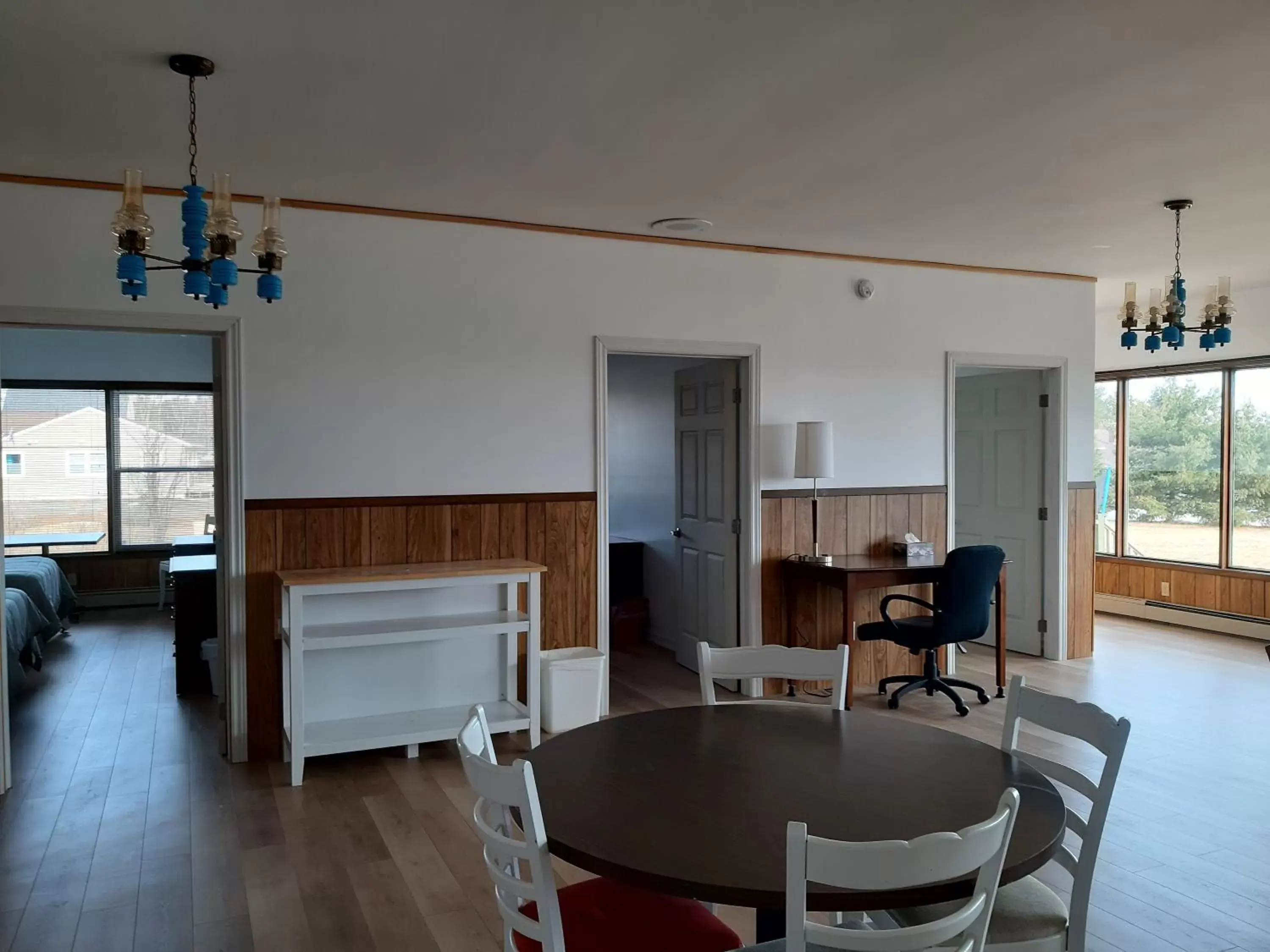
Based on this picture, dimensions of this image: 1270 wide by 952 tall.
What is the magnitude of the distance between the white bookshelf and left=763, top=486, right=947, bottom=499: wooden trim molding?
1.61 meters

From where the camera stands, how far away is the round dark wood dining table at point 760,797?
1648 mm

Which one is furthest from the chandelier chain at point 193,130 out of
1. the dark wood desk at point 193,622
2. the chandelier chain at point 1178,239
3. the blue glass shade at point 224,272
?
the chandelier chain at point 1178,239

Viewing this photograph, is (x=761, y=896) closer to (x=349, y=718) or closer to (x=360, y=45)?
(x=360, y=45)

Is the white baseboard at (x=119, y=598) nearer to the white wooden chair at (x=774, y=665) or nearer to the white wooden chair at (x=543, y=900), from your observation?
the white wooden chair at (x=774, y=665)

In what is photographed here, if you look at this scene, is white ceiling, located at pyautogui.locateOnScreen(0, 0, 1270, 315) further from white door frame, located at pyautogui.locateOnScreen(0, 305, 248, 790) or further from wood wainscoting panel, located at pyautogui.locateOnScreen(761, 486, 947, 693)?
wood wainscoting panel, located at pyautogui.locateOnScreen(761, 486, 947, 693)

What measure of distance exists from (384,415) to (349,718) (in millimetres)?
1477

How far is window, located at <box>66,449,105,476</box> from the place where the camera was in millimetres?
8633

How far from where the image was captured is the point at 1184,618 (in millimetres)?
7742

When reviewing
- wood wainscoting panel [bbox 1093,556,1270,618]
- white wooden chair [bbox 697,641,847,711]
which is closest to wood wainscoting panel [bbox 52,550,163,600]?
white wooden chair [bbox 697,641,847,711]

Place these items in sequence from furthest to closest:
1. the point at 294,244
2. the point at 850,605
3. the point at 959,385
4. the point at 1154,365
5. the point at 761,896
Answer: the point at 1154,365
the point at 959,385
the point at 850,605
the point at 294,244
the point at 761,896

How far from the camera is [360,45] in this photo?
2791 mm

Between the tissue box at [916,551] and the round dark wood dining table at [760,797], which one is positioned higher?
the tissue box at [916,551]

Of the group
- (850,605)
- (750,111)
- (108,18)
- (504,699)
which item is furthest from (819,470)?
(108,18)

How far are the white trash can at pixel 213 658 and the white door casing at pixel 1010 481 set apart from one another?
4.92 metres
